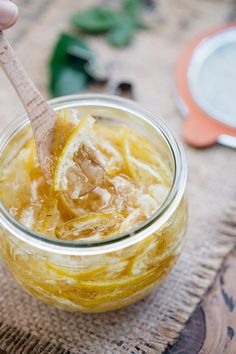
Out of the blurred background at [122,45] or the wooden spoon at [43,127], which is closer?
the wooden spoon at [43,127]

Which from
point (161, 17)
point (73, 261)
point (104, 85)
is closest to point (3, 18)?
point (73, 261)

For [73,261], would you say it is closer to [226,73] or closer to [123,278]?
[123,278]

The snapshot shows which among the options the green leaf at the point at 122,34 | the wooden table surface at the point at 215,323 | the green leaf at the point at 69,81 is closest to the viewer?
the wooden table surface at the point at 215,323

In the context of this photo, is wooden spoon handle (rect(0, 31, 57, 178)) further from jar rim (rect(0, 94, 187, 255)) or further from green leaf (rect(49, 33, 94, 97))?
green leaf (rect(49, 33, 94, 97))

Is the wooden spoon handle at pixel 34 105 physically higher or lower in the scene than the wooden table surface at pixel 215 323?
higher

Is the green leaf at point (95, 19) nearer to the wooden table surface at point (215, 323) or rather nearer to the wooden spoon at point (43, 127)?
the wooden spoon at point (43, 127)

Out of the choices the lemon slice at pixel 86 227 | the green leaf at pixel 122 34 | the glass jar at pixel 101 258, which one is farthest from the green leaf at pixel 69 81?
the lemon slice at pixel 86 227

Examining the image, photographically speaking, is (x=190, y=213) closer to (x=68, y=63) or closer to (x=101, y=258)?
(x=101, y=258)
